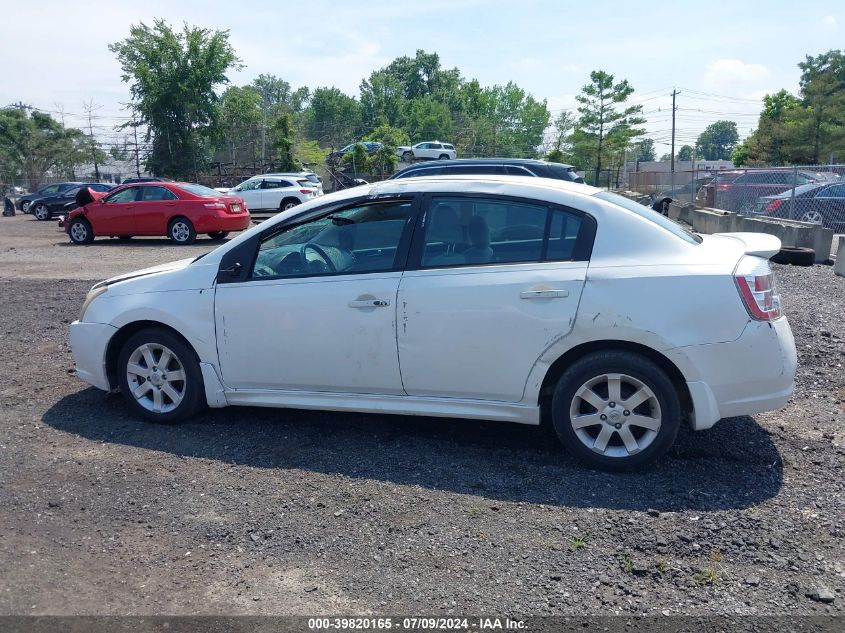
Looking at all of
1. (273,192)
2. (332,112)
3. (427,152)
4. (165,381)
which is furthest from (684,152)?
(165,381)

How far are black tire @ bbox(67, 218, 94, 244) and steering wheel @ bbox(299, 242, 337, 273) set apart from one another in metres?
15.7

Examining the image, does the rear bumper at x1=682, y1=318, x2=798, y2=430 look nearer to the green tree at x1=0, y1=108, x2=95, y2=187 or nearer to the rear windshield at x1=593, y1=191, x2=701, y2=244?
the rear windshield at x1=593, y1=191, x2=701, y2=244

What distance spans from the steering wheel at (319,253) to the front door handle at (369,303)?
35 cm

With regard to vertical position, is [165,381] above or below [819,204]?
below

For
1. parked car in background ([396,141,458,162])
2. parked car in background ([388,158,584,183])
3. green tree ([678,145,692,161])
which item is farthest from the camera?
green tree ([678,145,692,161])

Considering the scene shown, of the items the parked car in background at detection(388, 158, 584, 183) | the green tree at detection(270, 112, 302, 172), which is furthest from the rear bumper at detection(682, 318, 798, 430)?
the green tree at detection(270, 112, 302, 172)

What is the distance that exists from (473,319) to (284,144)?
4808 cm

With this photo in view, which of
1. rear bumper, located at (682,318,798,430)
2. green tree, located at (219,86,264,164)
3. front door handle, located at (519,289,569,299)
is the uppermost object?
green tree, located at (219,86,264,164)

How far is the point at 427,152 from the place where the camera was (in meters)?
55.2

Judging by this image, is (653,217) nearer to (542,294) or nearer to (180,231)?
(542,294)

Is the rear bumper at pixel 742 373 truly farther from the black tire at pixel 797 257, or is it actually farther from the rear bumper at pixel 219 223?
the rear bumper at pixel 219 223

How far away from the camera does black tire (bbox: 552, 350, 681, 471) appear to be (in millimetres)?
4281

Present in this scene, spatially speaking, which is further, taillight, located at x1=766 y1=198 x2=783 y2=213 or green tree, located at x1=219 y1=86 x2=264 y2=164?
green tree, located at x1=219 y1=86 x2=264 y2=164

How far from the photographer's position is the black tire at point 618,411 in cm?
428
